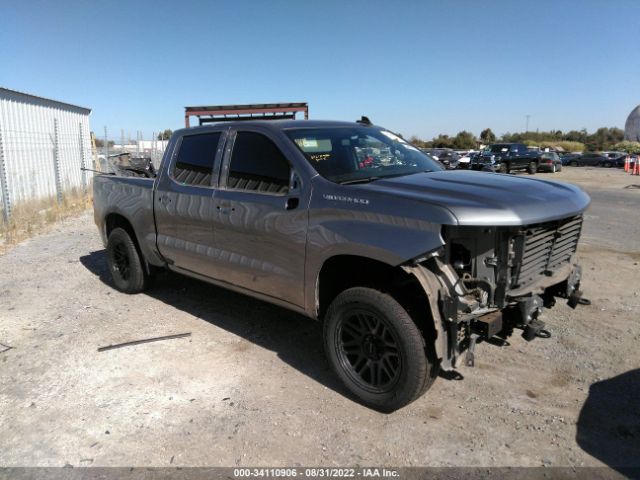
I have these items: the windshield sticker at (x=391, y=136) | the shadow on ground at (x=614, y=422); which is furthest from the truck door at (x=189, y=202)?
the shadow on ground at (x=614, y=422)

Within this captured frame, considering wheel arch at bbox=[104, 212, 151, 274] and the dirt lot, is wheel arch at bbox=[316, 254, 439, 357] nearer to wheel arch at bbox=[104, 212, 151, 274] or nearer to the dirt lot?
the dirt lot

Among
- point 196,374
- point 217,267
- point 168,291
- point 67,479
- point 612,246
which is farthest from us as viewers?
point 612,246

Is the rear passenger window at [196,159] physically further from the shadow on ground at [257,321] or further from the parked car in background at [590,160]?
the parked car in background at [590,160]

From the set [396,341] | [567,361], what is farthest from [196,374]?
[567,361]

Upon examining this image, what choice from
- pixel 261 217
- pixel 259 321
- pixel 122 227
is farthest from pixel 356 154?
pixel 122 227

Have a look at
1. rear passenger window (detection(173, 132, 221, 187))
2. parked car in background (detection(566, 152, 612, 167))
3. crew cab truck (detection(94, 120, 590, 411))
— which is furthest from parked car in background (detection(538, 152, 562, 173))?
rear passenger window (detection(173, 132, 221, 187))

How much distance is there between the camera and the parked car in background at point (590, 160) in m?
44.0

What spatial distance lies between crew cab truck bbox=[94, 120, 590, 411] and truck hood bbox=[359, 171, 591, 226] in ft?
0.04

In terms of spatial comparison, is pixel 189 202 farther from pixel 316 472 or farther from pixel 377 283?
pixel 316 472

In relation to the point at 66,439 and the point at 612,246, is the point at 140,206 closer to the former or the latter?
the point at 66,439

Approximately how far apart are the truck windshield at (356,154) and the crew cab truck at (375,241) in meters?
0.02

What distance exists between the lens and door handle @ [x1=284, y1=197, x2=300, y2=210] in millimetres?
→ 3658

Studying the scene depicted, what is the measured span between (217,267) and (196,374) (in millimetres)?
971

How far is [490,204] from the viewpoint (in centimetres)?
291
